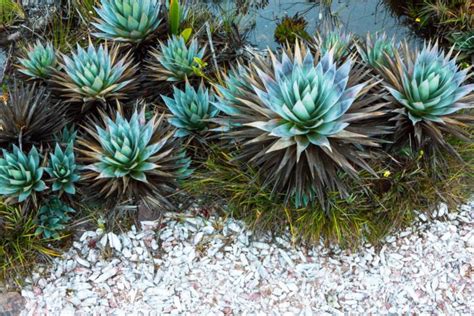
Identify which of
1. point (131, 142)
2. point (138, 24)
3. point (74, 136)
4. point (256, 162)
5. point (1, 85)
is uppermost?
point (138, 24)

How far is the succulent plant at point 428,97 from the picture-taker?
9.29 feet

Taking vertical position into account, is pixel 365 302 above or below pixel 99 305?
above

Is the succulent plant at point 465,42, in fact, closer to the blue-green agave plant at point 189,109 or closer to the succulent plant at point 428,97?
the succulent plant at point 428,97

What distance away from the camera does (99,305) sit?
3.04 meters

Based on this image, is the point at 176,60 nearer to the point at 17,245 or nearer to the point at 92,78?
the point at 92,78

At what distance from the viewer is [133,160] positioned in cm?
285

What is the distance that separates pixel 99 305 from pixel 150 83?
5.08ft

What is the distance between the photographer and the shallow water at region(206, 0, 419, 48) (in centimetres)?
441

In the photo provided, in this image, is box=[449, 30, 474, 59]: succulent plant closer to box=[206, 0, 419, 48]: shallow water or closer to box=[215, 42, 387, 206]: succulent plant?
box=[206, 0, 419, 48]: shallow water

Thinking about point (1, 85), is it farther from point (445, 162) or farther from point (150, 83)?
point (445, 162)

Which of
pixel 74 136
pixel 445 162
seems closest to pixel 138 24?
pixel 74 136

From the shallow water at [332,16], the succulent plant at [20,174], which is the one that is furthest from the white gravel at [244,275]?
the shallow water at [332,16]

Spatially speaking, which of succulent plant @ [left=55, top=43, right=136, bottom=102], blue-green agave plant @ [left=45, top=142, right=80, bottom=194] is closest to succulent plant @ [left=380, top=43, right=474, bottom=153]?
succulent plant @ [left=55, top=43, right=136, bottom=102]

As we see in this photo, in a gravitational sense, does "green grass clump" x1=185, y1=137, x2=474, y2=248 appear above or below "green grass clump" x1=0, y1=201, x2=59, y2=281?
above
